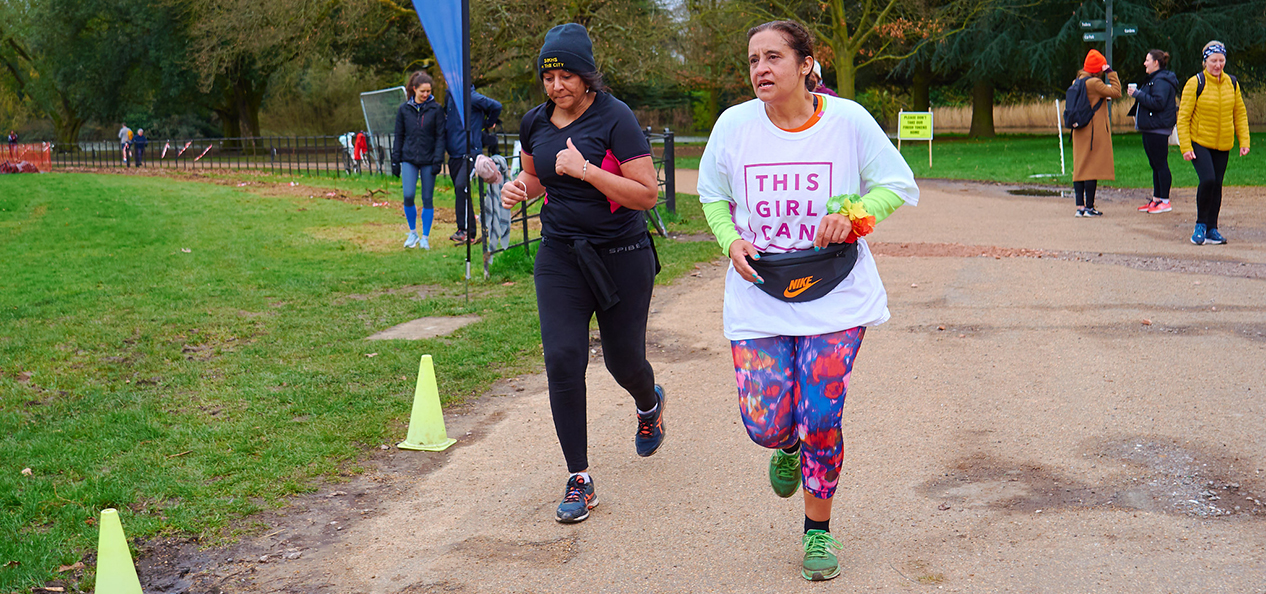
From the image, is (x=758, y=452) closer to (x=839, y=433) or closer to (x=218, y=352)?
(x=839, y=433)

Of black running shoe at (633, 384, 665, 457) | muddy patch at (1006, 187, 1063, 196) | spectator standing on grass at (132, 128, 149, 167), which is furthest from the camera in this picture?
spectator standing on grass at (132, 128, 149, 167)

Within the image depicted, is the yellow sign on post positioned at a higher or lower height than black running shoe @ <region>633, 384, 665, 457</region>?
higher

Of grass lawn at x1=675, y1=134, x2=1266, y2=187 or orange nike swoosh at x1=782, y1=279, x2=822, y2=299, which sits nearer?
orange nike swoosh at x1=782, y1=279, x2=822, y2=299

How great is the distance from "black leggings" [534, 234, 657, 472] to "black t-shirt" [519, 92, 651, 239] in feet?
0.34

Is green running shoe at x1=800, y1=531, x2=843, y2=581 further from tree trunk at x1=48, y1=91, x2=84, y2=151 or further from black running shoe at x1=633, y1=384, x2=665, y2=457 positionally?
tree trunk at x1=48, y1=91, x2=84, y2=151

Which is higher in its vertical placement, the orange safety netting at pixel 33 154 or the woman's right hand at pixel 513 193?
the orange safety netting at pixel 33 154

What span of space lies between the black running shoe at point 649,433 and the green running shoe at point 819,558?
1.24 metres

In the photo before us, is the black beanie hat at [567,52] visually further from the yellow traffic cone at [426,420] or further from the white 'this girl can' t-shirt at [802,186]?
the yellow traffic cone at [426,420]

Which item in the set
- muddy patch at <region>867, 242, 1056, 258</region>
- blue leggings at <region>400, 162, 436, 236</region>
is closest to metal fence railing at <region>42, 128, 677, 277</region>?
blue leggings at <region>400, 162, 436, 236</region>

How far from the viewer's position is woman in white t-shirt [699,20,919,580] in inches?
133

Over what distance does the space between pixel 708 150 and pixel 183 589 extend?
2.32 metres

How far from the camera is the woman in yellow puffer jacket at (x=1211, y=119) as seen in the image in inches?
389

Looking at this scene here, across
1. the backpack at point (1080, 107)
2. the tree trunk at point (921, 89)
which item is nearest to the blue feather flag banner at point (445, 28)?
the backpack at point (1080, 107)

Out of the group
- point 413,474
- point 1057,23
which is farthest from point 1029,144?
point 413,474
